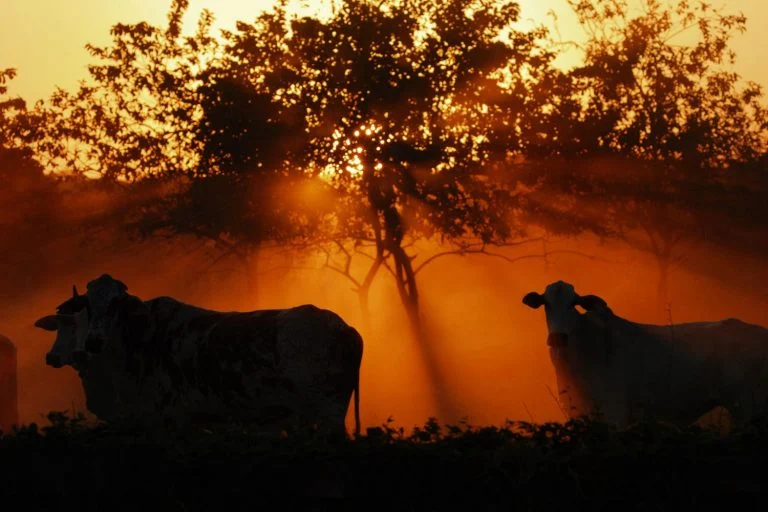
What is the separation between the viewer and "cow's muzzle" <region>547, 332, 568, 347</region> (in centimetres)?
1416

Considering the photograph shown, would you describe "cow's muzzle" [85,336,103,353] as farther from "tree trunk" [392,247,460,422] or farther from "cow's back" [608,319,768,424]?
"tree trunk" [392,247,460,422]

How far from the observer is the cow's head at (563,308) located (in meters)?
14.3

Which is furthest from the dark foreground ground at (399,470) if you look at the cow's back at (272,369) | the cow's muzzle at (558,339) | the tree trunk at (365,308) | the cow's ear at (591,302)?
the tree trunk at (365,308)

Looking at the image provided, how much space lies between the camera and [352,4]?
35.5m

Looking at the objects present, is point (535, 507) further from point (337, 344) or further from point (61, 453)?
point (337, 344)

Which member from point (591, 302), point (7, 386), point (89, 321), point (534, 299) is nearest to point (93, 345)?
point (89, 321)

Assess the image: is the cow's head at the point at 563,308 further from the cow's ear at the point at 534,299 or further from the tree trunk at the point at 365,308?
the tree trunk at the point at 365,308

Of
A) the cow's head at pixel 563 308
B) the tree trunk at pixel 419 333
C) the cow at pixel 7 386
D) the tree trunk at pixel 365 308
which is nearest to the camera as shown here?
the cow's head at pixel 563 308

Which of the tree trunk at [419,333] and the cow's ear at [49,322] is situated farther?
the tree trunk at [419,333]

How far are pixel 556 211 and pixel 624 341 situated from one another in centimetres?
2508

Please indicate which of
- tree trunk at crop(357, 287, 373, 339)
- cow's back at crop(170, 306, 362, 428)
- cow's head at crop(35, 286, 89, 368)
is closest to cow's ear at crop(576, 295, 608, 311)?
cow's back at crop(170, 306, 362, 428)

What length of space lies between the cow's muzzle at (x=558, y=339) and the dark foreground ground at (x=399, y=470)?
6.25 meters

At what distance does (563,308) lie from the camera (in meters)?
14.6

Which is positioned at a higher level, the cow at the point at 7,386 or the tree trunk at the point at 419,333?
the tree trunk at the point at 419,333
